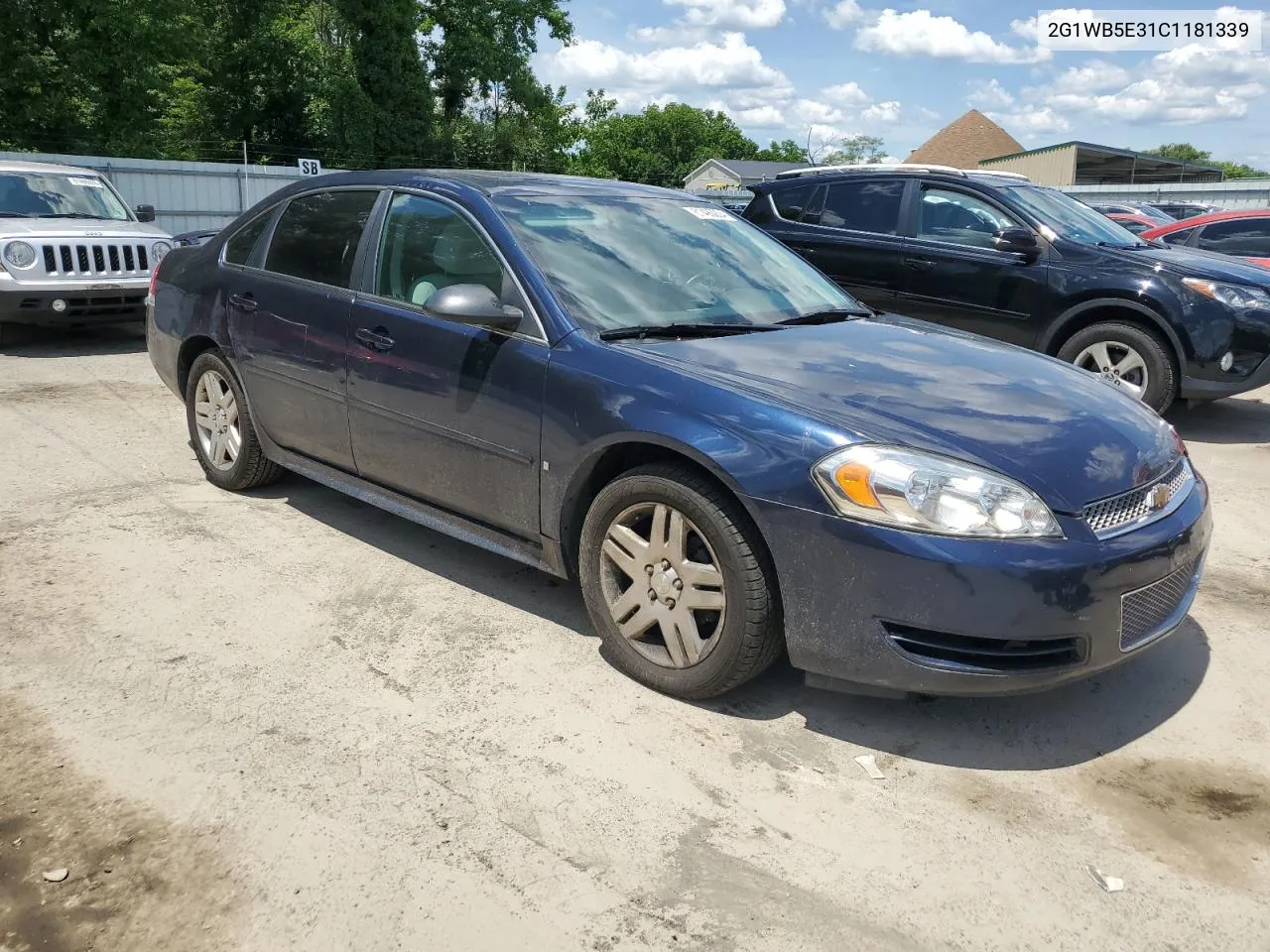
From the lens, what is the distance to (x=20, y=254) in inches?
364

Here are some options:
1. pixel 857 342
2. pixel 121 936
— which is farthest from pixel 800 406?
pixel 121 936

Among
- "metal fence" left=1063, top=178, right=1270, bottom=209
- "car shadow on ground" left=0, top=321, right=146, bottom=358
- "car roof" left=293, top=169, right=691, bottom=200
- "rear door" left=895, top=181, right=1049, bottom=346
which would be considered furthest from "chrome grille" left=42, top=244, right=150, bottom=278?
"metal fence" left=1063, top=178, right=1270, bottom=209

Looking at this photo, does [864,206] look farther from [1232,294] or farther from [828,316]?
[828,316]

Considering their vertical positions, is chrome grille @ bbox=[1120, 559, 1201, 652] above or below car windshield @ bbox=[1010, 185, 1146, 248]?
below

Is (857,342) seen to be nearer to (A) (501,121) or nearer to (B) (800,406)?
(B) (800,406)

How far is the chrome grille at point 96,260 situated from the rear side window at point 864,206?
638 cm

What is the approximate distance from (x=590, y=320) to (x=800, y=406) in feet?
3.06

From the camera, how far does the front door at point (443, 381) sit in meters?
3.78

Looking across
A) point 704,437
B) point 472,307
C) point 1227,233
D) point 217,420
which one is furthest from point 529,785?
point 1227,233

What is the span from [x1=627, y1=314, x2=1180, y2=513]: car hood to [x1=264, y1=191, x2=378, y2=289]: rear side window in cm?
171

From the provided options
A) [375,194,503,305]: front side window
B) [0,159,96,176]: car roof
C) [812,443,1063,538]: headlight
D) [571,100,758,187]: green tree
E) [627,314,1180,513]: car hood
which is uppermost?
[571,100,758,187]: green tree

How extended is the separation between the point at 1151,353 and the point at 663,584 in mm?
5334

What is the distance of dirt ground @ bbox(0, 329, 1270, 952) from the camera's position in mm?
2443

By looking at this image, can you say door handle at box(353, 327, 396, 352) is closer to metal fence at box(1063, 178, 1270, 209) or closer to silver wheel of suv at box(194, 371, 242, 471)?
silver wheel of suv at box(194, 371, 242, 471)
